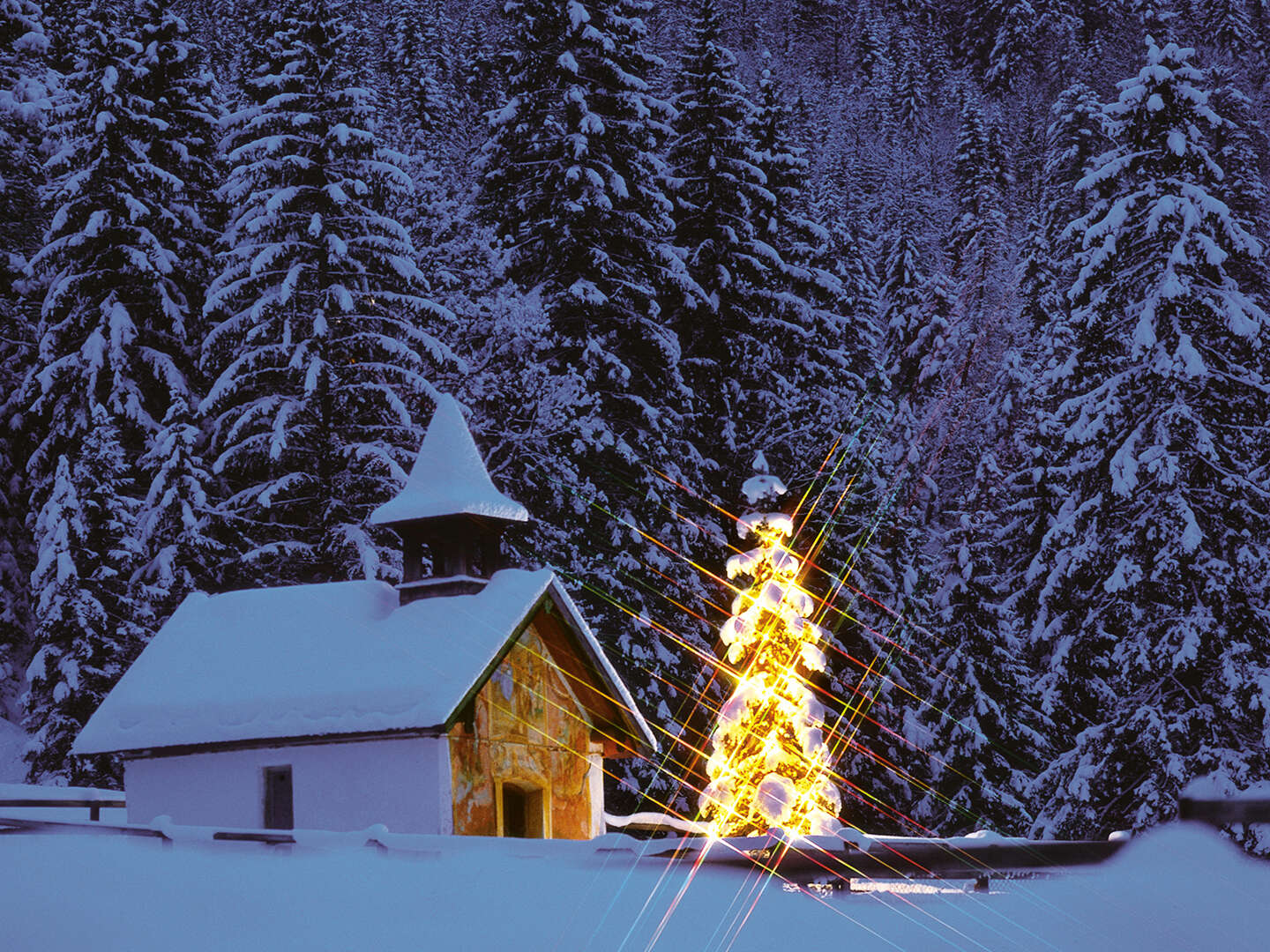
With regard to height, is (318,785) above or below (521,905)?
below

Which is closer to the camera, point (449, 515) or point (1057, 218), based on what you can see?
point (449, 515)

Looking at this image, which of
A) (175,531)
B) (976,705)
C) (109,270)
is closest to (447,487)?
(175,531)

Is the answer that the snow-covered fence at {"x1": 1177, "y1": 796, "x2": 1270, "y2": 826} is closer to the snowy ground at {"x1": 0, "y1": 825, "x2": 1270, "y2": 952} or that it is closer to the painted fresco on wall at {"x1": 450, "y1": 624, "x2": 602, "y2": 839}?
the snowy ground at {"x1": 0, "y1": 825, "x2": 1270, "y2": 952}

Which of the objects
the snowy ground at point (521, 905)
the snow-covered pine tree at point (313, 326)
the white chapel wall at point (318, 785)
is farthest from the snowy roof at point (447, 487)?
the snowy ground at point (521, 905)

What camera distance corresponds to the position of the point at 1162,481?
25844mm

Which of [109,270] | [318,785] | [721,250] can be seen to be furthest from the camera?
[721,250]

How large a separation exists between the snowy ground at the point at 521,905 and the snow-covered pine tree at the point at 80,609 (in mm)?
22397

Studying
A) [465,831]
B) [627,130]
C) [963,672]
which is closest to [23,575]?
[627,130]

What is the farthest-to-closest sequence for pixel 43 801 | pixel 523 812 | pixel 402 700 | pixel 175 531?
pixel 175 531
pixel 523 812
pixel 402 700
pixel 43 801

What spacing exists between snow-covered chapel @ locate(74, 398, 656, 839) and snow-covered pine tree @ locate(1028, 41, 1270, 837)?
9164mm

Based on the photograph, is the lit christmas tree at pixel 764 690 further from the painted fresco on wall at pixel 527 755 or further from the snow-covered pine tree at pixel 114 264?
the snow-covered pine tree at pixel 114 264

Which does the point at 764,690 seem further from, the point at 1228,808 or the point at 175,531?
the point at 175,531

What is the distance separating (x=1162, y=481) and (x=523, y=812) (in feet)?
42.4

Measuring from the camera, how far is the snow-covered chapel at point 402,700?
20234mm
